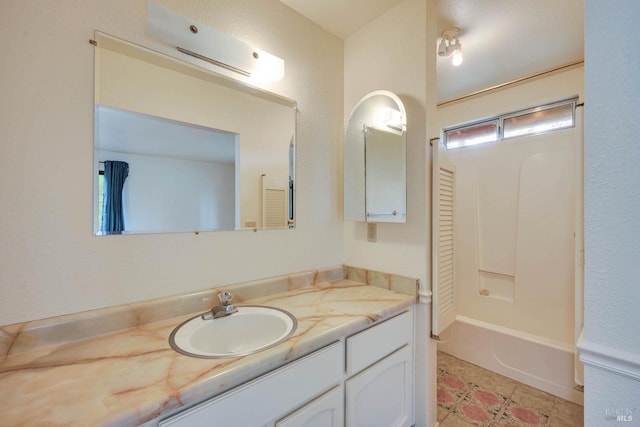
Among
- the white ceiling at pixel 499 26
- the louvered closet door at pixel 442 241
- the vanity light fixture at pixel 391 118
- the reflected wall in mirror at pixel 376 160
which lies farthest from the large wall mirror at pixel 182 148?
the louvered closet door at pixel 442 241

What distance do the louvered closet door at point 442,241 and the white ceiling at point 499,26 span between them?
71 cm

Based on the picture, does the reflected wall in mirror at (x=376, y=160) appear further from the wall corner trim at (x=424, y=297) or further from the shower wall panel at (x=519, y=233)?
the shower wall panel at (x=519, y=233)

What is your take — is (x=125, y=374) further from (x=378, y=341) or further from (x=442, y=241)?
(x=442, y=241)

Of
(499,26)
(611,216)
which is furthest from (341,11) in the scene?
(611,216)

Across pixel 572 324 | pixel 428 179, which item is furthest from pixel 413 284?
pixel 572 324

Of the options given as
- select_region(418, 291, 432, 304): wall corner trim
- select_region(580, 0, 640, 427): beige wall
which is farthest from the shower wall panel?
select_region(580, 0, 640, 427): beige wall

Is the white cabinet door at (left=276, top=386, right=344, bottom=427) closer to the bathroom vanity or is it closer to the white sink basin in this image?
the bathroom vanity

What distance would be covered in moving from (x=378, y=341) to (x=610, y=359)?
0.73 metres

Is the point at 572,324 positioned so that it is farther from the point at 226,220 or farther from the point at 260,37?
the point at 260,37

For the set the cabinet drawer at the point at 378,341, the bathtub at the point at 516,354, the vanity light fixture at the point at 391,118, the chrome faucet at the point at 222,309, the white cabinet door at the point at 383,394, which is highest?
the vanity light fixture at the point at 391,118

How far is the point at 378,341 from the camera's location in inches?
46.5

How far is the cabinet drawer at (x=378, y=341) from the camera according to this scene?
1.07 metres

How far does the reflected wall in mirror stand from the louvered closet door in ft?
0.56

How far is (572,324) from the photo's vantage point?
1923mm
